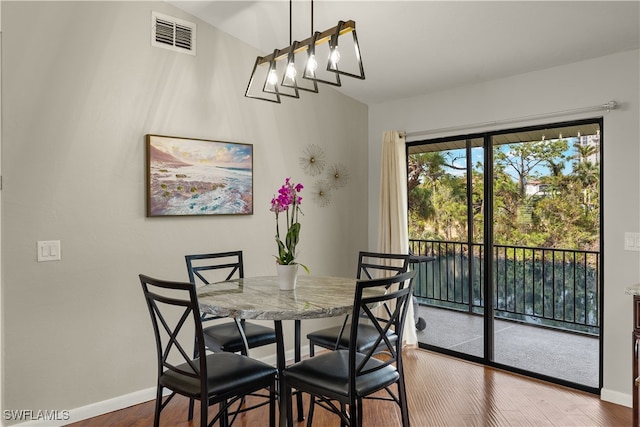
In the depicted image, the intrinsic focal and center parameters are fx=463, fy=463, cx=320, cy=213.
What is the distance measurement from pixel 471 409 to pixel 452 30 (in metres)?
2.56

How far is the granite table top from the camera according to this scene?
2109 mm

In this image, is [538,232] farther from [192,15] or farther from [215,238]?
[192,15]

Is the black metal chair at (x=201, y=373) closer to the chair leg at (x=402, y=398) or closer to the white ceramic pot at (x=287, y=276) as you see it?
the white ceramic pot at (x=287, y=276)

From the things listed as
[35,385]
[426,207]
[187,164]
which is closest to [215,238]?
[187,164]

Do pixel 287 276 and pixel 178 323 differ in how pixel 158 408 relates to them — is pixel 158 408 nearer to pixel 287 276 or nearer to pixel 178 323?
pixel 178 323

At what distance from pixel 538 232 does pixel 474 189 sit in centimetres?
63

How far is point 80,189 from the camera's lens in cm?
297

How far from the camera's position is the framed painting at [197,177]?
3289 mm

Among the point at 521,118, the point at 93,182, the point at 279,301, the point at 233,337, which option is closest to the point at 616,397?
the point at 521,118

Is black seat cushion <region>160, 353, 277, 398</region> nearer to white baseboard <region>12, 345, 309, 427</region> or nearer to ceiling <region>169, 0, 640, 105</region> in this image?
white baseboard <region>12, 345, 309, 427</region>

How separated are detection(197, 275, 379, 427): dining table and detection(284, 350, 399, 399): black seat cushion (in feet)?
0.67

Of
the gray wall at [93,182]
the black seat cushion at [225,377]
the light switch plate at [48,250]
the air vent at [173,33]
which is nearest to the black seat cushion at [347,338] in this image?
the black seat cushion at [225,377]

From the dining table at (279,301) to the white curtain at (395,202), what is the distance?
1489mm

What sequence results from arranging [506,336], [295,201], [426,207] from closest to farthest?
[295,201] < [506,336] < [426,207]
